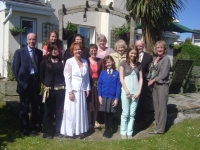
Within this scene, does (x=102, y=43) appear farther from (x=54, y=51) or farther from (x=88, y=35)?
(x=88, y=35)

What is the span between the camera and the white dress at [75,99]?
4.77 m

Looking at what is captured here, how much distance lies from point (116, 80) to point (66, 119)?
117 centimetres

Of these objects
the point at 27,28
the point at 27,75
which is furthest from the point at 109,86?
the point at 27,28

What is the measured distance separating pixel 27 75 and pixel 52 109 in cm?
77

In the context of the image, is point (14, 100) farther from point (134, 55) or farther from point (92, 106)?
point (134, 55)

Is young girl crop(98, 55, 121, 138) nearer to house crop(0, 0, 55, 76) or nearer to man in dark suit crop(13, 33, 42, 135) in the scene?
man in dark suit crop(13, 33, 42, 135)

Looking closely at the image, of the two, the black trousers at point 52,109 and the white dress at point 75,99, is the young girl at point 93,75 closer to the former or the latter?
Result: the white dress at point 75,99

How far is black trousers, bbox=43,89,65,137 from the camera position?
191 inches

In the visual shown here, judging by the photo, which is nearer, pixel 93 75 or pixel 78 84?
pixel 78 84

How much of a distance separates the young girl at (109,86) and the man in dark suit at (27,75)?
1.20 m

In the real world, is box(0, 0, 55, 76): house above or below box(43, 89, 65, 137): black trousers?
above

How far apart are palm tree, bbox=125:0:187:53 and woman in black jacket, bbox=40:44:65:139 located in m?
4.64

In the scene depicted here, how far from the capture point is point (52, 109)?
16.1 feet

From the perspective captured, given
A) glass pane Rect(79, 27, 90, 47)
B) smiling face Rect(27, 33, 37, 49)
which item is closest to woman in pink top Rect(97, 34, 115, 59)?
smiling face Rect(27, 33, 37, 49)
